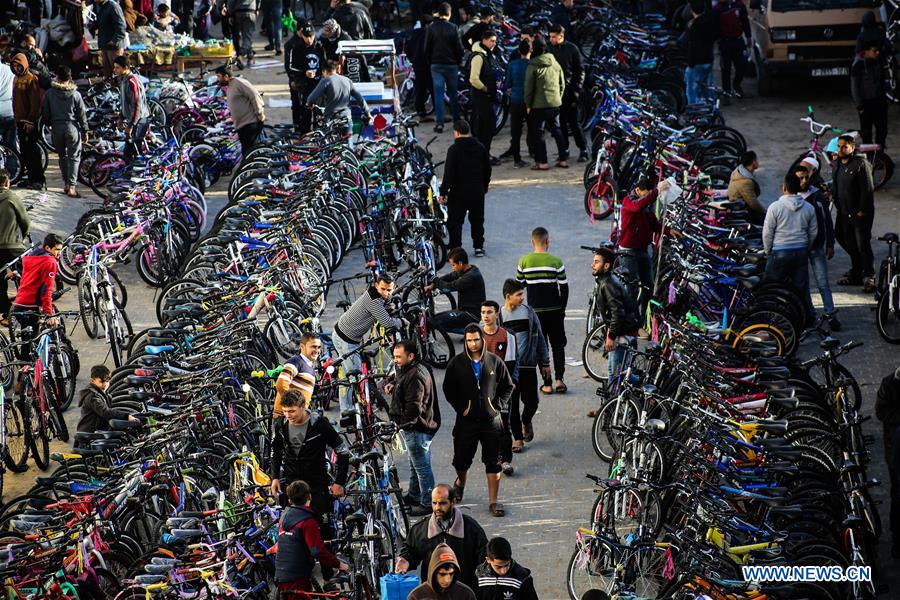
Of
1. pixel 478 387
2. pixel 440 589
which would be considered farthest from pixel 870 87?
pixel 440 589

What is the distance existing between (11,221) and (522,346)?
252 inches

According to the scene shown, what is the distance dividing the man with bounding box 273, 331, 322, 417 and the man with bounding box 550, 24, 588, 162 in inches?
338

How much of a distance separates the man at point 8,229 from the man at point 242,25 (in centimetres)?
1079

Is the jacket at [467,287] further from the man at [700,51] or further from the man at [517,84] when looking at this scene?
the man at [700,51]

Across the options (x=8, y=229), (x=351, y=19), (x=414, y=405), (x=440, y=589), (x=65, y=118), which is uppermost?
(x=351, y=19)

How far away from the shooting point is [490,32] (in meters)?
20.8

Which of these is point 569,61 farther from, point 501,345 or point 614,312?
point 501,345

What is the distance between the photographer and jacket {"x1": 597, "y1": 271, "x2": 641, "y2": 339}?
1350 centimetres

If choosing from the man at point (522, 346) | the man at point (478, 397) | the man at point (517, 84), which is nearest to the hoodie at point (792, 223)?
the man at point (522, 346)

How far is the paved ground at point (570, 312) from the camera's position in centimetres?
1199

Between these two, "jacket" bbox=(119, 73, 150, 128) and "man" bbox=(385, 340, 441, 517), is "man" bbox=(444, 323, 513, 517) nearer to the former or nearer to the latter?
"man" bbox=(385, 340, 441, 517)

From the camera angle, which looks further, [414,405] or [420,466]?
[420,466]

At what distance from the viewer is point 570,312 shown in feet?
53.1

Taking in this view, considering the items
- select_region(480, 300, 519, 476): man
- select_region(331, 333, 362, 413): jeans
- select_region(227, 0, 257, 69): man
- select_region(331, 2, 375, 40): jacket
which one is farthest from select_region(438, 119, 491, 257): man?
select_region(227, 0, 257, 69): man
